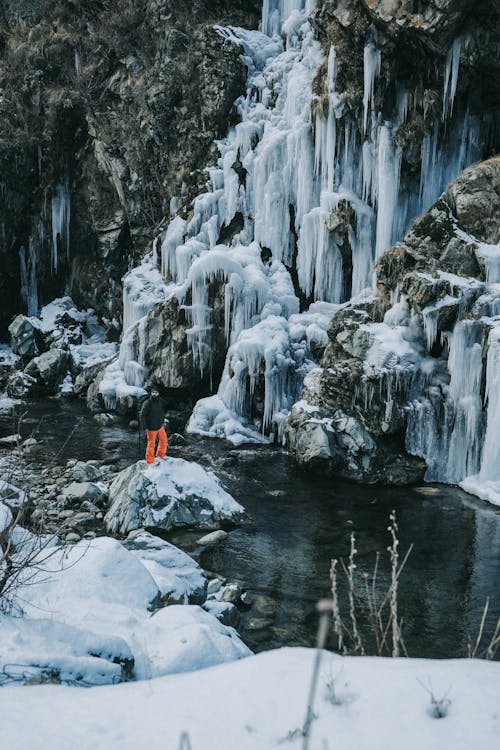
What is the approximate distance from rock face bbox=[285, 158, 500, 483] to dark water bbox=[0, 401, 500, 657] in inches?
32.1

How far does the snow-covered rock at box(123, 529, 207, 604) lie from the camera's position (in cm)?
586

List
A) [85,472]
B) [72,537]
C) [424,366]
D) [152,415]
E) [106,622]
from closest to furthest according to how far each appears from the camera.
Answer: [106,622] < [72,537] < [152,415] < [85,472] < [424,366]

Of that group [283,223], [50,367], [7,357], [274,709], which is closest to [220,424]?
[283,223]

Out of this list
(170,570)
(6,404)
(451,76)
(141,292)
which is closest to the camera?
(170,570)

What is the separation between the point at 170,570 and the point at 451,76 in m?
15.2

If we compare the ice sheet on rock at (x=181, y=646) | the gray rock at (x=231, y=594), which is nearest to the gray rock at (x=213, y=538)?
the gray rock at (x=231, y=594)

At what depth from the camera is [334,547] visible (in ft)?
29.3

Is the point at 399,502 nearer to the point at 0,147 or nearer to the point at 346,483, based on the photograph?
the point at 346,483

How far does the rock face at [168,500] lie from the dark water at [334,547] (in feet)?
1.28

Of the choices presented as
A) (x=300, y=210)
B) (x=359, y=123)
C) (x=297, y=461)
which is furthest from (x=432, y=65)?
(x=297, y=461)

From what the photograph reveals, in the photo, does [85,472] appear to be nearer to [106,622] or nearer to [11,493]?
[11,493]

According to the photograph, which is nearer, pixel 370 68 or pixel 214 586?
pixel 214 586

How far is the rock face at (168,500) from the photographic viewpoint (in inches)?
360

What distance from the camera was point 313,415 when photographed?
43.5ft
